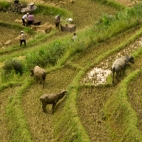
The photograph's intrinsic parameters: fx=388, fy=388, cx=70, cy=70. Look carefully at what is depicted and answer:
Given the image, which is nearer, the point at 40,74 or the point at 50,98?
the point at 50,98

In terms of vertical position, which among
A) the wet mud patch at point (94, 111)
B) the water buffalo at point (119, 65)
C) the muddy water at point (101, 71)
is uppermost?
the water buffalo at point (119, 65)

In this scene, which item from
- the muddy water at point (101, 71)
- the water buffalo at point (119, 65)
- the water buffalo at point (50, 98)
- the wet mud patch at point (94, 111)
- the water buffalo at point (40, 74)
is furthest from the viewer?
the muddy water at point (101, 71)

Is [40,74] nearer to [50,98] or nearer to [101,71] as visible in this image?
[50,98]

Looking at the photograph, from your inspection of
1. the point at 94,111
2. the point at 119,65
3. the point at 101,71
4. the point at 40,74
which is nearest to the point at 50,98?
the point at 94,111

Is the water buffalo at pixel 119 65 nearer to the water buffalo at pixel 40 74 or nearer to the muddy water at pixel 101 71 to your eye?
the muddy water at pixel 101 71

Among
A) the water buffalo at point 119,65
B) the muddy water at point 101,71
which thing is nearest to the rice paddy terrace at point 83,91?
the muddy water at point 101,71

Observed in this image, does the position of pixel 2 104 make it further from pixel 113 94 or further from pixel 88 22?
pixel 88 22

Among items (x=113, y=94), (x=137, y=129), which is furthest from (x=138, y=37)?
(x=137, y=129)

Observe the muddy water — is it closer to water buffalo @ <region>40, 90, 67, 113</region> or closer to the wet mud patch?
the wet mud patch
